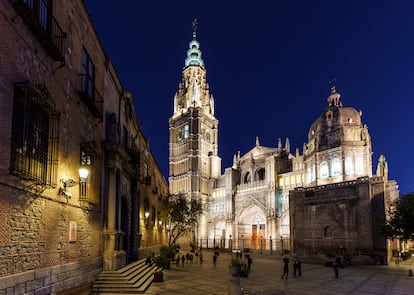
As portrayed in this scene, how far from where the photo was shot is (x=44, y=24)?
33.2 ft

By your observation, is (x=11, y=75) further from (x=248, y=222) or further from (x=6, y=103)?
(x=248, y=222)

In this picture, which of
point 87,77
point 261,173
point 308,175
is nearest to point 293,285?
point 87,77

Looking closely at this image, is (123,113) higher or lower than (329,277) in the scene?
higher

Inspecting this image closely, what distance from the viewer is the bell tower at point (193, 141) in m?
75.9

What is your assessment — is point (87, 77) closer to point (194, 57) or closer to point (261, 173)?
point (261, 173)

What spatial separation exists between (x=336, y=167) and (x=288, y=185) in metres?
12.3

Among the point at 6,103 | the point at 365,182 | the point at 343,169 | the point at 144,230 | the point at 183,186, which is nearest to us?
the point at 6,103

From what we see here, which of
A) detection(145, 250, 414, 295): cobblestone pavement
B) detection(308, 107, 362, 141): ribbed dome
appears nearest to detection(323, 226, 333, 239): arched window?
detection(145, 250, 414, 295): cobblestone pavement

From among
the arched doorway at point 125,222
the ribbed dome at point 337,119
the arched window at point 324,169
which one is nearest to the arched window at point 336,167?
the arched window at point 324,169

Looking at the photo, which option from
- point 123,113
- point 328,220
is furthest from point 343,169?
point 123,113

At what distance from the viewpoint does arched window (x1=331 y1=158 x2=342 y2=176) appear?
48.6 m

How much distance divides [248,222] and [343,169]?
24.1 metres

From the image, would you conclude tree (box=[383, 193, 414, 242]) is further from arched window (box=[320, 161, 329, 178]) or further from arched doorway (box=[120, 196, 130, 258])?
arched doorway (box=[120, 196, 130, 258])

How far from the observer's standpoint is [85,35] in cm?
1449
